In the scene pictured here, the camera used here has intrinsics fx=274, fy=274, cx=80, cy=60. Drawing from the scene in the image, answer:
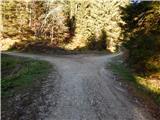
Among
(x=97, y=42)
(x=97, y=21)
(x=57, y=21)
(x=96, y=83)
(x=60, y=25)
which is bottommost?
(x=96, y=83)

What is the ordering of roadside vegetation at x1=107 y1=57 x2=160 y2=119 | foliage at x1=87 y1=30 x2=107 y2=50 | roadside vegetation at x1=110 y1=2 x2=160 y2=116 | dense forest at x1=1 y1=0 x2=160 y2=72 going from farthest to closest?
1. foliage at x1=87 y1=30 x2=107 y2=50
2. dense forest at x1=1 y1=0 x2=160 y2=72
3. roadside vegetation at x1=110 y1=2 x2=160 y2=116
4. roadside vegetation at x1=107 y1=57 x2=160 y2=119

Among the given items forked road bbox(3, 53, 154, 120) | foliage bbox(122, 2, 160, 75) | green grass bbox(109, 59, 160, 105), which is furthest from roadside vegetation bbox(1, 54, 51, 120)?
foliage bbox(122, 2, 160, 75)

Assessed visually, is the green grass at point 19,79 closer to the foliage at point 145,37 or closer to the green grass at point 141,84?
the green grass at point 141,84

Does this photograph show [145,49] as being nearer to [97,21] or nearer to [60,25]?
[60,25]

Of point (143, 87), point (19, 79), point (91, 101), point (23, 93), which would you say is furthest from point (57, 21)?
point (91, 101)

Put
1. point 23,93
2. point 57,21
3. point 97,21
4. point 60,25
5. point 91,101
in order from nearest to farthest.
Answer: point 91,101 → point 23,93 → point 57,21 → point 60,25 → point 97,21

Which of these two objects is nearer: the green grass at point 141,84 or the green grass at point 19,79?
the green grass at point 19,79

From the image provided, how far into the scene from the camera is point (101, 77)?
17.7 meters

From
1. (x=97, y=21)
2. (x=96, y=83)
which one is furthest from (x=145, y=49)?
(x=97, y=21)

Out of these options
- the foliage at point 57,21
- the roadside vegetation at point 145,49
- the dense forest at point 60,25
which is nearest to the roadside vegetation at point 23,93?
the roadside vegetation at point 145,49

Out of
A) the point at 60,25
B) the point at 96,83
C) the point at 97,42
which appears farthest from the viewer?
the point at 97,42

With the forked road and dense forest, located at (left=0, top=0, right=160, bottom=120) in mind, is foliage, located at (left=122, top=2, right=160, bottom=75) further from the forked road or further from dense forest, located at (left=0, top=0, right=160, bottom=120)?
the forked road

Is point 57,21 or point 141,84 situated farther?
point 57,21

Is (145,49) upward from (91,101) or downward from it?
upward
